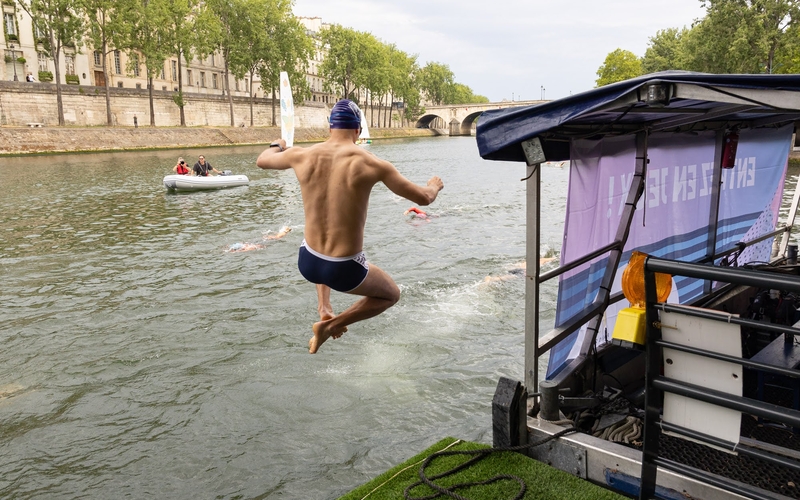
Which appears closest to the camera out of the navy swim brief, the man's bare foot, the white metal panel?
the white metal panel

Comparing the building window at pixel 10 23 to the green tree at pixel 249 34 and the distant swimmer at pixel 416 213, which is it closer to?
the green tree at pixel 249 34

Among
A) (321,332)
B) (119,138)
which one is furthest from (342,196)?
(119,138)

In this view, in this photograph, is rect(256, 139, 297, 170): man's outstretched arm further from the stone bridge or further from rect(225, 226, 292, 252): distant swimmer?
the stone bridge

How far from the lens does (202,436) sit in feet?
28.4

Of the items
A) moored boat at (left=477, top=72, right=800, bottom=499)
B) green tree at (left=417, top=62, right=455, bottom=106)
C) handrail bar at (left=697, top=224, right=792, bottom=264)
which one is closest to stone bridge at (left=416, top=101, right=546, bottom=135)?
green tree at (left=417, top=62, right=455, bottom=106)

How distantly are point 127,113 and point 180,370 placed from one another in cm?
6544

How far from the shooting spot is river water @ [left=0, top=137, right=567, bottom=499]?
796 cm

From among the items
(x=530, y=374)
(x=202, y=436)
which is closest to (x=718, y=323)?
(x=530, y=374)

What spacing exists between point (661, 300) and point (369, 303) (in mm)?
2466

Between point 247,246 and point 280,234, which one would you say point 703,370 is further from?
point 280,234

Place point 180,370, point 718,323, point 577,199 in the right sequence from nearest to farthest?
point 718,323 → point 577,199 → point 180,370

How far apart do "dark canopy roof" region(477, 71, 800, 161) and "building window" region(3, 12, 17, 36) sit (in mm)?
74719

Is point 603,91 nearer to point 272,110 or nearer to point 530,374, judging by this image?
point 530,374

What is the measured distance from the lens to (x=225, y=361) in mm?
11234
